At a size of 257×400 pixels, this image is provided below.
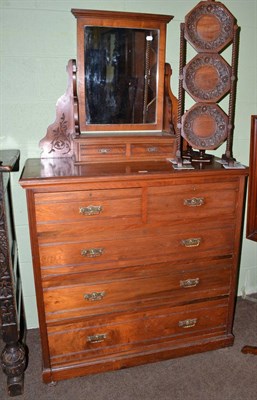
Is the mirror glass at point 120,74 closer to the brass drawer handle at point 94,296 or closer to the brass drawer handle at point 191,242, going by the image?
the brass drawer handle at point 191,242

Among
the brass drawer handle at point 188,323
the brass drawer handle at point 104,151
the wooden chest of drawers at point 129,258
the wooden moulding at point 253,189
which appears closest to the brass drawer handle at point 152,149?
the wooden chest of drawers at point 129,258

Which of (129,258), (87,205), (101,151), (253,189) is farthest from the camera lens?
(253,189)

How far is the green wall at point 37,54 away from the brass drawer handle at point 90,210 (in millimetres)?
635

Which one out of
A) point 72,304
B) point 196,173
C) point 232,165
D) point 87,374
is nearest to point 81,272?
point 72,304

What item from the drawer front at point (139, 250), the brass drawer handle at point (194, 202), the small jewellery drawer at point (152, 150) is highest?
the small jewellery drawer at point (152, 150)

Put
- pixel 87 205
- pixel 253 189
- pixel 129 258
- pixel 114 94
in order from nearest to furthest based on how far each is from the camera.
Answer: pixel 87 205 < pixel 129 258 < pixel 114 94 < pixel 253 189

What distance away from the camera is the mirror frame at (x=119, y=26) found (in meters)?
2.01

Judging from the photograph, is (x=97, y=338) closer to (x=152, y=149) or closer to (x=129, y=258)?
(x=129, y=258)

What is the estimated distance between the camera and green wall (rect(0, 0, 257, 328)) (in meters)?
2.00

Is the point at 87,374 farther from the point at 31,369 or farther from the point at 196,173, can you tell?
the point at 196,173

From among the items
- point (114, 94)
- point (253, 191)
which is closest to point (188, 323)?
point (253, 191)

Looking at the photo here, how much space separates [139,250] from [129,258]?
0.07 m

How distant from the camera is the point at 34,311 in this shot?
96.7 inches

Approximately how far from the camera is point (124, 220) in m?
1.84
